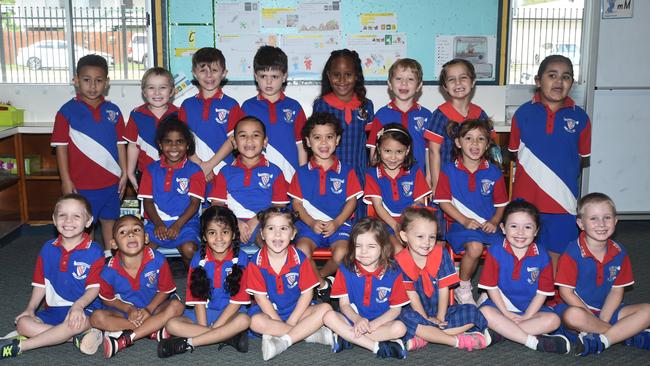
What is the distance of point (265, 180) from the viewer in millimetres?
3531

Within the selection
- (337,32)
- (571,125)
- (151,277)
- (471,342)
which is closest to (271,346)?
(151,277)

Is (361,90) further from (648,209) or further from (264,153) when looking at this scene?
(648,209)

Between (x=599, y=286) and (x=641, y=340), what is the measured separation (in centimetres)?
28

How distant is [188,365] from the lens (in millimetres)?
2777

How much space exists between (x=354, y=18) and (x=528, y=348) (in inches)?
112

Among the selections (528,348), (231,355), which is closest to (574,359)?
(528,348)

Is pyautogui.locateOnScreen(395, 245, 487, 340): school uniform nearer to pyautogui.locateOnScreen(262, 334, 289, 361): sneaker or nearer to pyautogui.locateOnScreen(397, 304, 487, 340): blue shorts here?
pyautogui.locateOnScreen(397, 304, 487, 340): blue shorts

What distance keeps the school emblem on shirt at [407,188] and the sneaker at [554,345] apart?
97 cm

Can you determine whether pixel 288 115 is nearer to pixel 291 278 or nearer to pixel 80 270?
pixel 291 278

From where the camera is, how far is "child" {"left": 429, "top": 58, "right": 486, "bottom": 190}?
3.69 metres

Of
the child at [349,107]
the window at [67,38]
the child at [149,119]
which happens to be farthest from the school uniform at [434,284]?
the window at [67,38]

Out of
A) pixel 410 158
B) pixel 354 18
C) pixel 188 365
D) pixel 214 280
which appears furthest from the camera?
pixel 354 18

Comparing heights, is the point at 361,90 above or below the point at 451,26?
below

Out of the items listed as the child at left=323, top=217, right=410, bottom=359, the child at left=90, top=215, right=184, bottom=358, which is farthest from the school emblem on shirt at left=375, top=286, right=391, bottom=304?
the child at left=90, top=215, right=184, bottom=358
